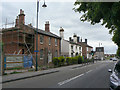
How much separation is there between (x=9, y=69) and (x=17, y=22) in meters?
14.7

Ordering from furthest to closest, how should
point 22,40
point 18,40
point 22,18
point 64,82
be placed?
point 22,18 → point 22,40 → point 18,40 → point 64,82

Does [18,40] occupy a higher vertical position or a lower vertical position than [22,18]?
lower

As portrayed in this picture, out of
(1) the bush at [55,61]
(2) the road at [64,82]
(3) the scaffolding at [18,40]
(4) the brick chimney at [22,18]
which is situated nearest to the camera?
(2) the road at [64,82]

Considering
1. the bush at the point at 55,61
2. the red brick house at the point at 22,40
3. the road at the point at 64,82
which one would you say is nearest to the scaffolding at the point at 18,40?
the red brick house at the point at 22,40

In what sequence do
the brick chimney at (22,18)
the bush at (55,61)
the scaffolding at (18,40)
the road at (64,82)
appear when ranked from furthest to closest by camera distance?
1. the brick chimney at (22,18)
2. the scaffolding at (18,40)
3. the bush at (55,61)
4. the road at (64,82)

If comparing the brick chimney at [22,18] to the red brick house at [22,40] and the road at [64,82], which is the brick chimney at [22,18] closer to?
the red brick house at [22,40]

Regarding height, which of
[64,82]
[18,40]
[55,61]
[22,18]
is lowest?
[64,82]

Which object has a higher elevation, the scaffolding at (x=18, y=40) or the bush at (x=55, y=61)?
the scaffolding at (x=18, y=40)

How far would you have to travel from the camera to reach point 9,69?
14.0m

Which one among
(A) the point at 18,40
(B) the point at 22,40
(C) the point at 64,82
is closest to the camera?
(C) the point at 64,82

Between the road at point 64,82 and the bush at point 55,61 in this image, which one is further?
the bush at point 55,61

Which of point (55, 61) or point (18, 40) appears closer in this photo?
point (55, 61)

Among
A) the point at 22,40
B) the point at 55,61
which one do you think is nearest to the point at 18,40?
the point at 22,40

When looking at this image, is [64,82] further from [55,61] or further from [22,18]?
[22,18]
